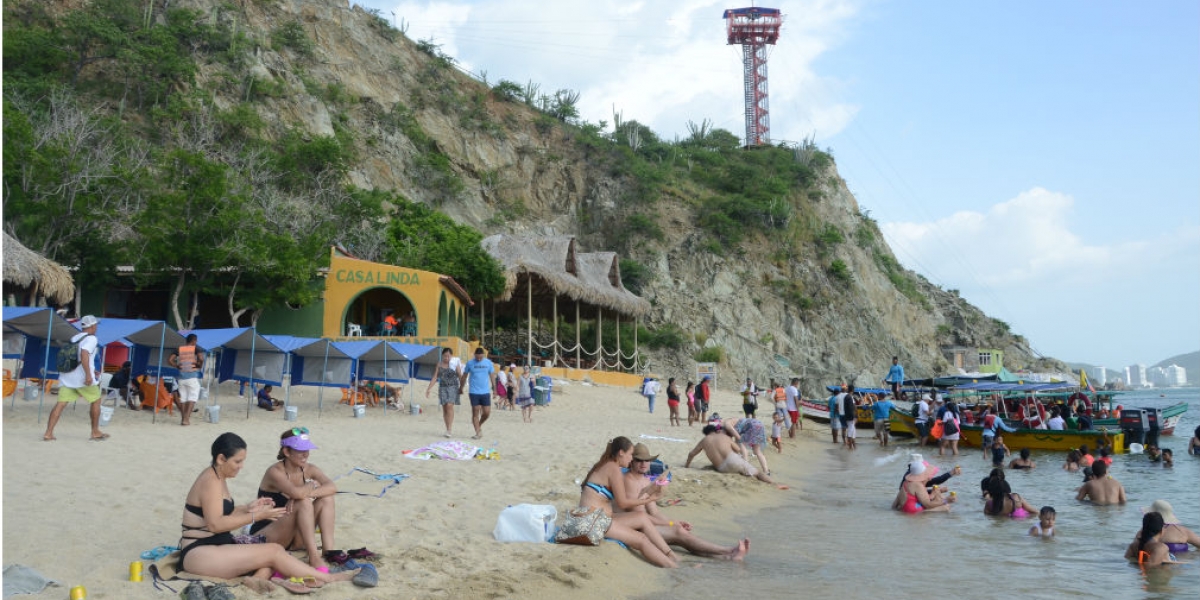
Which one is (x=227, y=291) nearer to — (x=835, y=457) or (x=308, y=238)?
(x=308, y=238)

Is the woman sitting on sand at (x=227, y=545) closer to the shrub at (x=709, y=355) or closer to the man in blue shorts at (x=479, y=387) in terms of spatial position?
the man in blue shorts at (x=479, y=387)

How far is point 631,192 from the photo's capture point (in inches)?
1921

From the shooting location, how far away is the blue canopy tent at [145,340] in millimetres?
12117

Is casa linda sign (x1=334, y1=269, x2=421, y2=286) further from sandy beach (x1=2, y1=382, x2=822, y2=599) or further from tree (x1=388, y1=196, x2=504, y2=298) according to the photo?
sandy beach (x1=2, y1=382, x2=822, y2=599)

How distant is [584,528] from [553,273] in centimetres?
2047

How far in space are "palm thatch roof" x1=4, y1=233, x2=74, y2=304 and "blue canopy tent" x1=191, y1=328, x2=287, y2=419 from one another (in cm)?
483

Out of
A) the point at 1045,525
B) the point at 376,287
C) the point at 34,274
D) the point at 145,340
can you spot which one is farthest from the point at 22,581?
the point at 376,287

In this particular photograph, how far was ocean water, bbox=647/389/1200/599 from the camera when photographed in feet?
20.4

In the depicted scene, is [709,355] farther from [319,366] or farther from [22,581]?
[22,581]

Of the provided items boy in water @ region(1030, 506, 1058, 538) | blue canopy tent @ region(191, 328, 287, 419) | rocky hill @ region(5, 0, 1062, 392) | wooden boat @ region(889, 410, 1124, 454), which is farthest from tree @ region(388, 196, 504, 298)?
boy in water @ region(1030, 506, 1058, 538)

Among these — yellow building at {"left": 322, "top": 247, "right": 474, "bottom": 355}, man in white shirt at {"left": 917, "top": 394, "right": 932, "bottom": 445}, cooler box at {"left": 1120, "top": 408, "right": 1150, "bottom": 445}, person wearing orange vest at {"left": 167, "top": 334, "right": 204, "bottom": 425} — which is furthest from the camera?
yellow building at {"left": 322, "top": 247, "right": 474, "bottom": 355}

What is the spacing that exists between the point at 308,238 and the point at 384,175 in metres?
17.8

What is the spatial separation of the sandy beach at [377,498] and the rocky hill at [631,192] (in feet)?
89.0

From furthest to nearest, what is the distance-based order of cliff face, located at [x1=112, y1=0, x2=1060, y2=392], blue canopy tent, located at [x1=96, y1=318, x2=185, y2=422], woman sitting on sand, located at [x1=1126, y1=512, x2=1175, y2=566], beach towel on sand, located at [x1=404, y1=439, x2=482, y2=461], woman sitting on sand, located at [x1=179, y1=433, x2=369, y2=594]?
cliff face, located at [x1=112, y1=0, x2=1060, y2=392] → blue canopy tent, located at [x1=96, y1=318, x2=185, y2=422] → beach towel on sand, located at [x1=404, y1=439, x2=482, y2=461] → woman sitting on sand, located at [x1=1126, y1=512, x2=1175, y2=566] → woman sitting on sand, located at [x1=179, y1=433, x2=369, y2=594]
